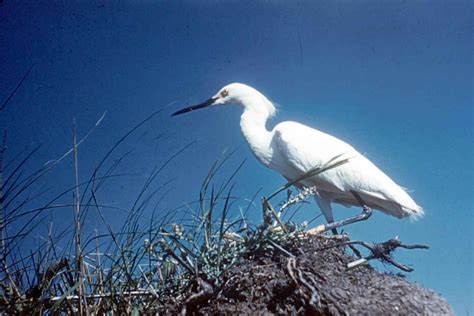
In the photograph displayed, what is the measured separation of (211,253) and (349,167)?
2.56m

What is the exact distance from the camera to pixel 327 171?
3379 millimetres

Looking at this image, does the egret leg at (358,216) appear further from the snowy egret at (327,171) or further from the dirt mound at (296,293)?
the dirt mound at (296,293)

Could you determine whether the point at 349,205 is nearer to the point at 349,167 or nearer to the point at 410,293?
the point at 349,167

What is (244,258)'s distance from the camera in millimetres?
1268

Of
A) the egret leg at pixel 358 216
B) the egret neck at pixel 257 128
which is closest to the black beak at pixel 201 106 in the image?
the egret neck at pixel 257 128

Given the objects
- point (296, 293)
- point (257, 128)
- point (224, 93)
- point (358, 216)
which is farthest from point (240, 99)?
point (296, 293)

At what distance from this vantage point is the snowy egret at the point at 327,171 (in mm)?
3463

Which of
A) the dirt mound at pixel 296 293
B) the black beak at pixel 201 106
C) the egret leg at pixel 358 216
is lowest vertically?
the dirt mound at pixel 296 293

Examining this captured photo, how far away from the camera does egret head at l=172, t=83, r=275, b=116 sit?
4086mm

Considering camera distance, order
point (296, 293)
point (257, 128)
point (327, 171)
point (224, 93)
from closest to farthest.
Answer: point (296, 293) < point (327, 171) < point (257, 128) < point (224, 93)

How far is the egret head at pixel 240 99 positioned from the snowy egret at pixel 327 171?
17 cm

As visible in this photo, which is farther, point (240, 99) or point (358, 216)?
point (240, 99)

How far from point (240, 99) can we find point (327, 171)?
122cm

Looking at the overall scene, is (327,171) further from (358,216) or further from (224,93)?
(224,93)
